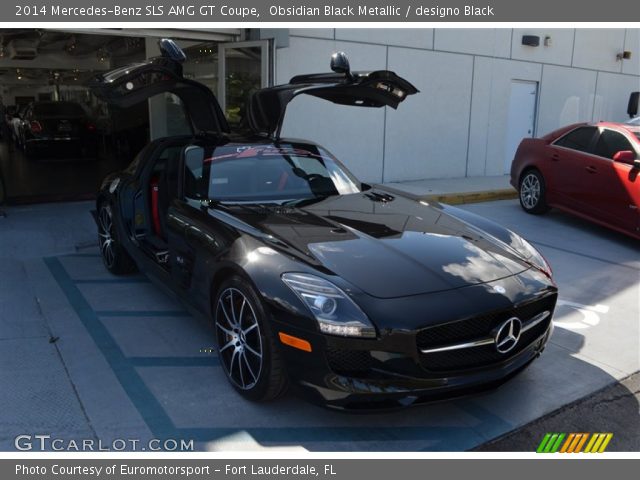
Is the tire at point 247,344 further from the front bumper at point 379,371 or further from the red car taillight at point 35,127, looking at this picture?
the red car taillight at point 35,127

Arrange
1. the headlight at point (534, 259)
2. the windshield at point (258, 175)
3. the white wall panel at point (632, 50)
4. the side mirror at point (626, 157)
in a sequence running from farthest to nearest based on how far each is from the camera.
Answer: the white wall panel at point (632, 50) → the side mirror at point (626, 157) → the windshield at point (258, 175) → the headlight at point (534, 259)

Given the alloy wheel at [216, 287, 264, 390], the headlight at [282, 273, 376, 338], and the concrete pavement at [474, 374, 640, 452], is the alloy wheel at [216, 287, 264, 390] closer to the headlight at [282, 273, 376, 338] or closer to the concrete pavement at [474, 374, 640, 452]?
the headlight at [282, 273, 376, 338]

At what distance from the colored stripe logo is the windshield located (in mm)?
2252

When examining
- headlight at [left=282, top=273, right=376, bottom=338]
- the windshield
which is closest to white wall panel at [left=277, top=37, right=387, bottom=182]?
the windshield

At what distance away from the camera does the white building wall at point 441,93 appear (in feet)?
32.1

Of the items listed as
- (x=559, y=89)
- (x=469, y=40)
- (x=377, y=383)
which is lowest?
(x=377, y=383)

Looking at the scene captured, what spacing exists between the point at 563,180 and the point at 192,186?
19.0 ft

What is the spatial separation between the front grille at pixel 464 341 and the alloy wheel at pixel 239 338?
89 centimetres

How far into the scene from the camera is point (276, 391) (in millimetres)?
3051

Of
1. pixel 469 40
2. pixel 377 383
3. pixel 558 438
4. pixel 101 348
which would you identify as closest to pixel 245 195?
pixel 101 348

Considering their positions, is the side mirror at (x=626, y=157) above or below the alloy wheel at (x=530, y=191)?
above

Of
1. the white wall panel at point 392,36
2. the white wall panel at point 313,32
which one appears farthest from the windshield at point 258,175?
the white wall panel at point 392,36

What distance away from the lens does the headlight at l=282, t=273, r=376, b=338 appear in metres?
2.69

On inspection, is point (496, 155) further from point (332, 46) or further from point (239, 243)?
point (239, 243)
